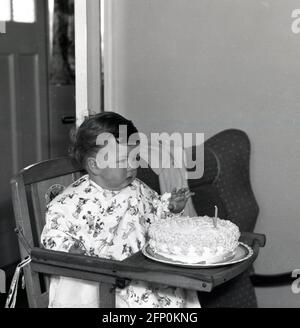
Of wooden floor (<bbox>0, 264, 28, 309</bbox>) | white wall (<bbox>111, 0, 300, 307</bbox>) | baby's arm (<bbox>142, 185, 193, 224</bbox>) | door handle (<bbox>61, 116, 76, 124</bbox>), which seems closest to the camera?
baby's arm (<bbox>142, 185, 193, 224</bbox>)

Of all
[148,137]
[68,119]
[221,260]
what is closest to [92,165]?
[221,260]

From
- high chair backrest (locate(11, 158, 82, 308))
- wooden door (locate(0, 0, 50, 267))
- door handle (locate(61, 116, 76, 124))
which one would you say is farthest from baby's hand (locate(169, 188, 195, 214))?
wooden door (locate(0, 0, 50, 267))

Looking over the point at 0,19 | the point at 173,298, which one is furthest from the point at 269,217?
the point at 0,19

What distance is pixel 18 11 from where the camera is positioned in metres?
3.10

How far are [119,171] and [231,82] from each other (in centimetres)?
97

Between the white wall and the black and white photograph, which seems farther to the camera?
the white wall

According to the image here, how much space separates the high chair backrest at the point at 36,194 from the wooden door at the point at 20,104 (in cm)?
106

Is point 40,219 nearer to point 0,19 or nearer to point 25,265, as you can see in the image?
point 25,265

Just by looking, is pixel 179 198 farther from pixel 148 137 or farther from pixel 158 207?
pixel 148 137

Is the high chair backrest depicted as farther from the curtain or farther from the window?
the window

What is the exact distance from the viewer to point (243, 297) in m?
2.52

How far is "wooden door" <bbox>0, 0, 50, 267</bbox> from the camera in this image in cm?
310

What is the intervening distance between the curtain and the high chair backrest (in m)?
1.02
